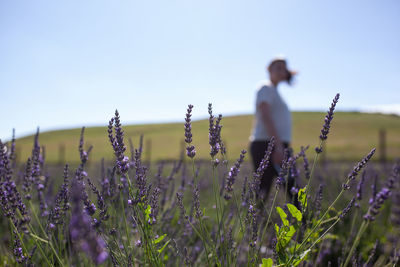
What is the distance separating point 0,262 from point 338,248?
2.62 m

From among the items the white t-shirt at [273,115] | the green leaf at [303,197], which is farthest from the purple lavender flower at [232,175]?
the white t-shirt at [273,115]

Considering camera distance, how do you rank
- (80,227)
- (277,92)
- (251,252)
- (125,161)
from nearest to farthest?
(80,227)
(125,161)
(251,252)
(277,92)

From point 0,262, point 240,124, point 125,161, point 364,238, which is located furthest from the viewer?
point 240,124

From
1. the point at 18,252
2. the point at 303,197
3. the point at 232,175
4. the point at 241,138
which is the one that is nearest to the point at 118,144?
the point at 232,175

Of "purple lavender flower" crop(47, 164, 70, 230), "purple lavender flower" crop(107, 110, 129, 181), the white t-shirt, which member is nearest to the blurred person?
the white t-shirt

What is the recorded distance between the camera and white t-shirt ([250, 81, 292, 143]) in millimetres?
3562

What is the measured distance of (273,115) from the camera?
3643mm

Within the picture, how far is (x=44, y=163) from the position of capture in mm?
2520

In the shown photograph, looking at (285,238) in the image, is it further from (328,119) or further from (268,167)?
(268,167)

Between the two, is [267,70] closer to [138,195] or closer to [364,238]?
[364,238]

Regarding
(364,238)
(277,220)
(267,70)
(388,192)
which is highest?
(267,70)

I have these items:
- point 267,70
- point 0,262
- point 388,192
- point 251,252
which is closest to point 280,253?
point 251,252

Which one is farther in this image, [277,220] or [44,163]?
[44,163]

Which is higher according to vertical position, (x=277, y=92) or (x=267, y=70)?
(x=267, y=70)
